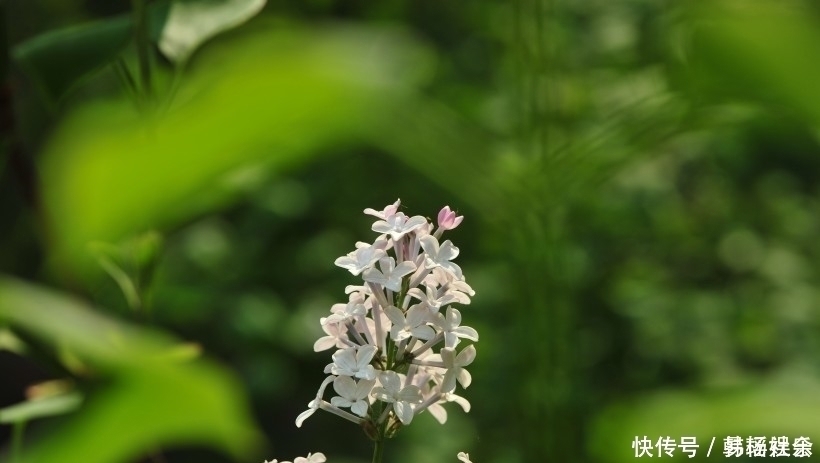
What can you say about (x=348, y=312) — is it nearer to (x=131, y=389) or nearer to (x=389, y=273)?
(x=389, y=273)

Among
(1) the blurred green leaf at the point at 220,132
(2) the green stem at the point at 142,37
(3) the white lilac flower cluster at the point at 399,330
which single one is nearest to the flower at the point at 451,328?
(3) the white lilac flower cluster at the point at 399,330

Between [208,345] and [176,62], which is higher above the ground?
[208,345]

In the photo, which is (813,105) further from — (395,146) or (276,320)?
(276,320)

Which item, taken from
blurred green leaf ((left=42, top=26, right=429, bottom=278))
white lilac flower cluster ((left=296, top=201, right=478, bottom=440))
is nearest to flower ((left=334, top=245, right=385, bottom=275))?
white lilac flower cluster ((left=296, top=201, right=478, bottom=440))

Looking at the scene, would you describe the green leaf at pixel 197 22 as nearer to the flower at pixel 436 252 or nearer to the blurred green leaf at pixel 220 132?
the flower at pixel 436 252

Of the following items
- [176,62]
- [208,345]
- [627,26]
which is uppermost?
[627,26]

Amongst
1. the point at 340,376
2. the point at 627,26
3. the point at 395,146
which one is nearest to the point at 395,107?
the point at 395,146

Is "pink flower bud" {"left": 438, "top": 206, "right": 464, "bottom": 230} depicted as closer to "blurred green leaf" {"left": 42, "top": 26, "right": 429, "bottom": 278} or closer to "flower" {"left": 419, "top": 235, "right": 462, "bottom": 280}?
"flower" {"left": 419, "top": 235, "right": 462, "bottom": 280}
